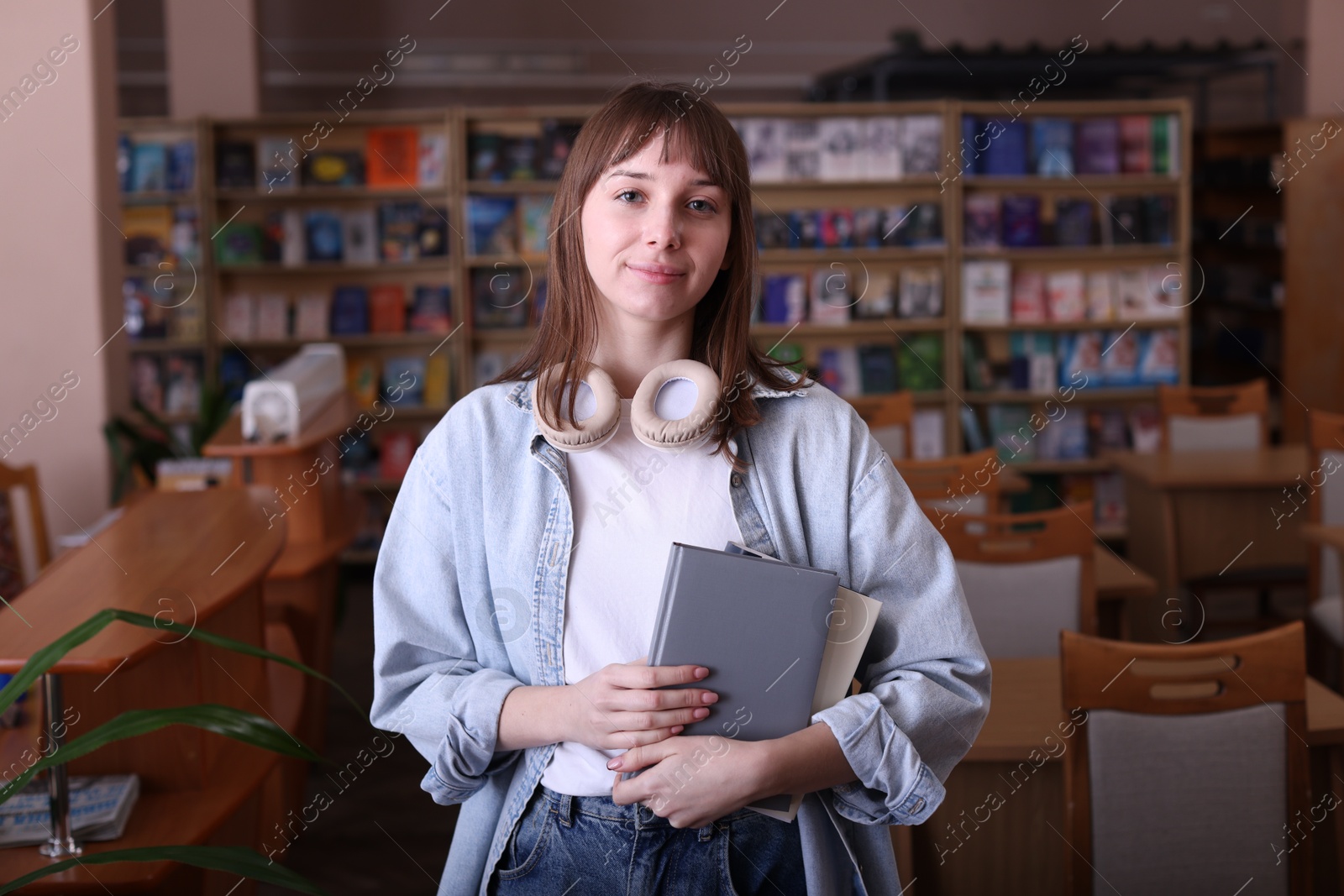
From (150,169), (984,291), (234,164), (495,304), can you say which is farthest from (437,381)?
(984,291)

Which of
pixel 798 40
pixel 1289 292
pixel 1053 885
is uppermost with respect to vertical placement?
pixel 798 40

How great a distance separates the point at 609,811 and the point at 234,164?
5327mm

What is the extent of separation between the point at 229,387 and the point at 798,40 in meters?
5.46

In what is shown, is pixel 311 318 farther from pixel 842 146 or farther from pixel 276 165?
pixel 842 146

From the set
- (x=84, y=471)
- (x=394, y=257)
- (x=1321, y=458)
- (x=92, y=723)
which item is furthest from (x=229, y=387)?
(x=1321, y=458)

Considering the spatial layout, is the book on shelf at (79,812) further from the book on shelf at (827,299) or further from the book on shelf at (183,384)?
the book on shelf at (827,299)

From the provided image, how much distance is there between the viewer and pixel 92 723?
203 cm

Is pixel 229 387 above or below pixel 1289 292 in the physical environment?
below

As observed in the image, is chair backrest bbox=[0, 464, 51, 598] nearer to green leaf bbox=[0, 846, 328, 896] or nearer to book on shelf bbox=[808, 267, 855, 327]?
green leaf bbox=[0, 846, 328, 896]

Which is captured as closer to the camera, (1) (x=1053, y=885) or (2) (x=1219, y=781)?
(2) (x=1219, y=781)

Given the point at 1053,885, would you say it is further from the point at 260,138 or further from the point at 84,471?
the point at 260,138

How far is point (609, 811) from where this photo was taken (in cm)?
113

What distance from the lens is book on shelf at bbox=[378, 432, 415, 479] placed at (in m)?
5.93

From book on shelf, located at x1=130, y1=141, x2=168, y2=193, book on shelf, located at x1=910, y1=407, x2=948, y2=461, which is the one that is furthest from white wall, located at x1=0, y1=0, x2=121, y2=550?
book on shelf, located at x1=910, y1=407, x2=948, y2=461
